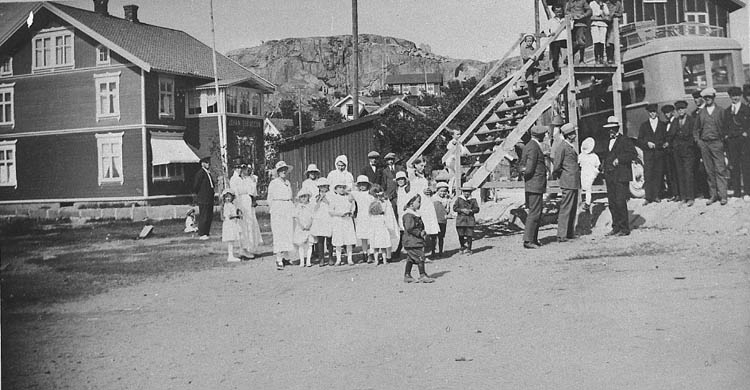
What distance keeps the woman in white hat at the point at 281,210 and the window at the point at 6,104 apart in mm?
3468

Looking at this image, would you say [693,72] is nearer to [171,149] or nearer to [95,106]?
[171,149]

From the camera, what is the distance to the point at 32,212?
5559mm

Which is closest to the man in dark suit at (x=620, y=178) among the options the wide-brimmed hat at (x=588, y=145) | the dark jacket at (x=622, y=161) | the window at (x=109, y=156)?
the dark jacket at (x=622, y=161)

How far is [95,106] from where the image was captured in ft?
19.8

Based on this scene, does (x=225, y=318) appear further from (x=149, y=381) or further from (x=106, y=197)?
(x=106, y=197)

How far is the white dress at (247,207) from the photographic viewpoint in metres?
8.88

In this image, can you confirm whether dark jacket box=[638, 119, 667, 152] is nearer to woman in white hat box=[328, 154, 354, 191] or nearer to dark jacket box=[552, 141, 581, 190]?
dark jacket box=[552, 141, 581, 190]

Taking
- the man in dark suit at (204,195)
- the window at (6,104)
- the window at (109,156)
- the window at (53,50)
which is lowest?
the man in dark suit at (204,195)

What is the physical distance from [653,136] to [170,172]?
671 cm

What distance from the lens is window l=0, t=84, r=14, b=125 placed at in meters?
5.55

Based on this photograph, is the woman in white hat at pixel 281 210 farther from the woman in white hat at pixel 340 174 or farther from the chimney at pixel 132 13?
the chimney at pixel 132 13

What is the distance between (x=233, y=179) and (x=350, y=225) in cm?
176

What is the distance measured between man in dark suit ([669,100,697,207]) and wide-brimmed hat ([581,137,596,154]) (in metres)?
2.08

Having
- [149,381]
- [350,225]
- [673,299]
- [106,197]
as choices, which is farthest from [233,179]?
[673,299]
